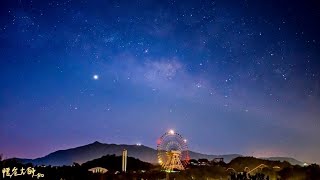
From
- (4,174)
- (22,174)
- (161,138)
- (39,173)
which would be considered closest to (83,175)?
(39,173)

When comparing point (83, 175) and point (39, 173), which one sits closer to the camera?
point (39, 173)

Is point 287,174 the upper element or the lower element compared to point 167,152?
lower

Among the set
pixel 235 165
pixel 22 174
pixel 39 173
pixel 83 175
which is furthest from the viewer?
pixel 235 165

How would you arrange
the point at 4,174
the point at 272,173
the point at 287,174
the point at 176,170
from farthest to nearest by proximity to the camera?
the point at 176,170, the point at 272,173, the point at 287,174, the point at 4,174

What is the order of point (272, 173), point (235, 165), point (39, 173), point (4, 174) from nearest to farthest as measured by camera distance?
point (4, 174) < point (39, 173) < point (272, 173) < point (235, 165)

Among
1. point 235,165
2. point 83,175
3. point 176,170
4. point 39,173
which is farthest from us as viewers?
point 235,165

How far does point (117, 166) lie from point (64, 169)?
74.4m

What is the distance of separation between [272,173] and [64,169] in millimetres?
36484

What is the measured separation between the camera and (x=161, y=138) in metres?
61.0

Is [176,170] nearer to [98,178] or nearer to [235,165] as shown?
[98,178]

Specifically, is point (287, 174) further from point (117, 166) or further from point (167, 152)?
point (117, 166)

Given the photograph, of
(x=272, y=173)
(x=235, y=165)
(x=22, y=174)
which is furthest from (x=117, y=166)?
(x=22, y=174)

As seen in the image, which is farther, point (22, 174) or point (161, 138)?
point (161, 138)

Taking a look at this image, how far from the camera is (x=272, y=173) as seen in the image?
2367 inches
